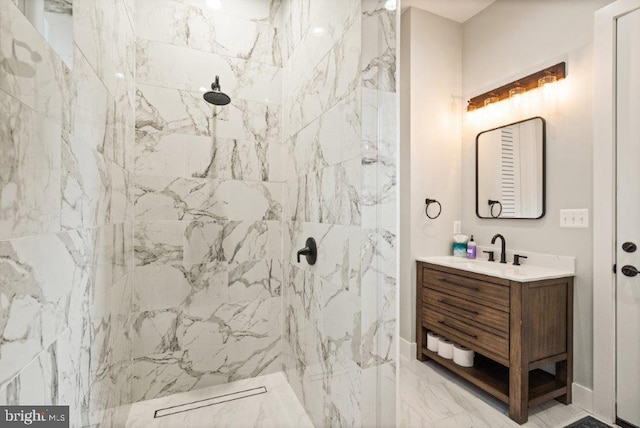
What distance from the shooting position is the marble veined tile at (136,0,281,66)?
1.69m

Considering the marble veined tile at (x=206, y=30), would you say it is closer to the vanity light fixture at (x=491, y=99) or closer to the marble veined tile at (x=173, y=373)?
the vanity light fixture at (x=491, y=99)

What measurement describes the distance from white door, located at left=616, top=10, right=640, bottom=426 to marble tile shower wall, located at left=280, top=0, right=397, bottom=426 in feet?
4.84

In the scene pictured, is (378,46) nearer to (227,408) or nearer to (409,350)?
(227,408)

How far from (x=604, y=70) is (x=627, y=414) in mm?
1952

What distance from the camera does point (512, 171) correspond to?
2217mm

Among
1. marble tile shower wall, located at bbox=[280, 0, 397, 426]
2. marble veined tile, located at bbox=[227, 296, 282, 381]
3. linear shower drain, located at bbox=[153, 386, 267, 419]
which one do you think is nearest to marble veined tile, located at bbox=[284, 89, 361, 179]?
marble tile shower wall, located at bbox=[280, 0, 397, 426]

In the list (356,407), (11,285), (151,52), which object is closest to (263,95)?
(151,52)

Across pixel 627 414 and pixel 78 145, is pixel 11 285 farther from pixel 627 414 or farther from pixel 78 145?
pixel 627 414

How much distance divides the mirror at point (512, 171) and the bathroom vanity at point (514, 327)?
468 mm

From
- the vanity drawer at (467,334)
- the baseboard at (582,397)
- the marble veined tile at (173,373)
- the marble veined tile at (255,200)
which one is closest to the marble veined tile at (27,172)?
the marble veined tile at (255,200)

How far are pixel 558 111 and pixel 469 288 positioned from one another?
4.53ft

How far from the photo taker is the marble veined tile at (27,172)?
0.51 metres

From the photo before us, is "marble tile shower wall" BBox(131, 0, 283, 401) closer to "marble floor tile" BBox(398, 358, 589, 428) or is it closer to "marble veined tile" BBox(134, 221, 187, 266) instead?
"marble veined tile" BBox(134, 221, 187, 266)

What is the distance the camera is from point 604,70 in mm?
1639
